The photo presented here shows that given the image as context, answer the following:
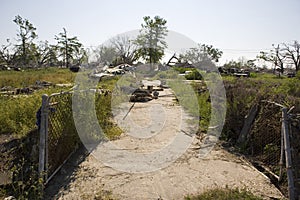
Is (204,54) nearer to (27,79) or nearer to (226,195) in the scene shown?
(27,79)

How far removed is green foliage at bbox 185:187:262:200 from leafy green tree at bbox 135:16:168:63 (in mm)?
25680

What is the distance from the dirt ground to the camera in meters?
2.72

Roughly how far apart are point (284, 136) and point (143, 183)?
1.75 metres

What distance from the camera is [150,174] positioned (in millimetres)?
3186

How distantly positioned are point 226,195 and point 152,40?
28.7m

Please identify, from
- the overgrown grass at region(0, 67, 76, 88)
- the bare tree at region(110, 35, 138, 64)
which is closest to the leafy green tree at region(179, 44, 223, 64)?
the bare tree at region(110, 35, 138, 64)

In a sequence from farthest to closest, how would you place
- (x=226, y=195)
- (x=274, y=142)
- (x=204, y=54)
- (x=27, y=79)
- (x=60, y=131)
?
(x=204, y=54) → (x=27, y=79) → (x=274, y=142) → (x=60, y=131) → (x=226, y=195)

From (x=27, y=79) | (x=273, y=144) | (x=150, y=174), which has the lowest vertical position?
(x=150, y=174)

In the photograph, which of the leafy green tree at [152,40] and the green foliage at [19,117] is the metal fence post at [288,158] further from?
the leafy green tree at [152,40]

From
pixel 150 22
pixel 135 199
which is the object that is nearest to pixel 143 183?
pixel 135 199

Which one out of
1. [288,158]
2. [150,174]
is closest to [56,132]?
[150,174]

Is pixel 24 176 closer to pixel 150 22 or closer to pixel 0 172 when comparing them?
pixel 0 172

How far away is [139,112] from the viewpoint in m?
7.29

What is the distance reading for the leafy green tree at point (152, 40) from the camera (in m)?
28.5
